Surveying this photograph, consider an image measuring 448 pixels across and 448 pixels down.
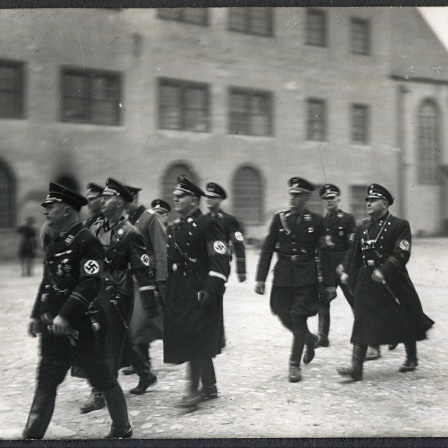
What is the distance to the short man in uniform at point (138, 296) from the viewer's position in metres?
4.09

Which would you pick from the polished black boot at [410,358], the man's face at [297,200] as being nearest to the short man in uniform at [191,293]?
the man's face at [297,200]

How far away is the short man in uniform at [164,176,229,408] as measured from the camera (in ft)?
13.0

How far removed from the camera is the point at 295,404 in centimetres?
403

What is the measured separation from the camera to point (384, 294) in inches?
169

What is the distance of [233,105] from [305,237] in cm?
119

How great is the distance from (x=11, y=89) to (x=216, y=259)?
204 cm

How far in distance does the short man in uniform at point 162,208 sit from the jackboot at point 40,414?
1.50 meters

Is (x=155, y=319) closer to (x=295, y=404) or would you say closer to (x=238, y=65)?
(x=295, y=404)

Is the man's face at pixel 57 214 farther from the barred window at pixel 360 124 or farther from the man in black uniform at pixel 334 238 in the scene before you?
the barred window at pixel 360 124

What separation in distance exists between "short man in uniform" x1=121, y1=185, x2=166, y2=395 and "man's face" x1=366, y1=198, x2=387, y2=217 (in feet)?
5.33

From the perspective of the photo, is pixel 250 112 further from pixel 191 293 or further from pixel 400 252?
pixel 400 252

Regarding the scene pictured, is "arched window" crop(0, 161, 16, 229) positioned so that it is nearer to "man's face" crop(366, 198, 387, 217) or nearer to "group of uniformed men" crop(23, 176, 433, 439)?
"group of uniformed men" crop(23, 176, 433, 439)

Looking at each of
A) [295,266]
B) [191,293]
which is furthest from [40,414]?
[295,266]

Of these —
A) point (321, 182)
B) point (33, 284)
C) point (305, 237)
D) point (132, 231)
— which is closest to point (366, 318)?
point (305, 237)
